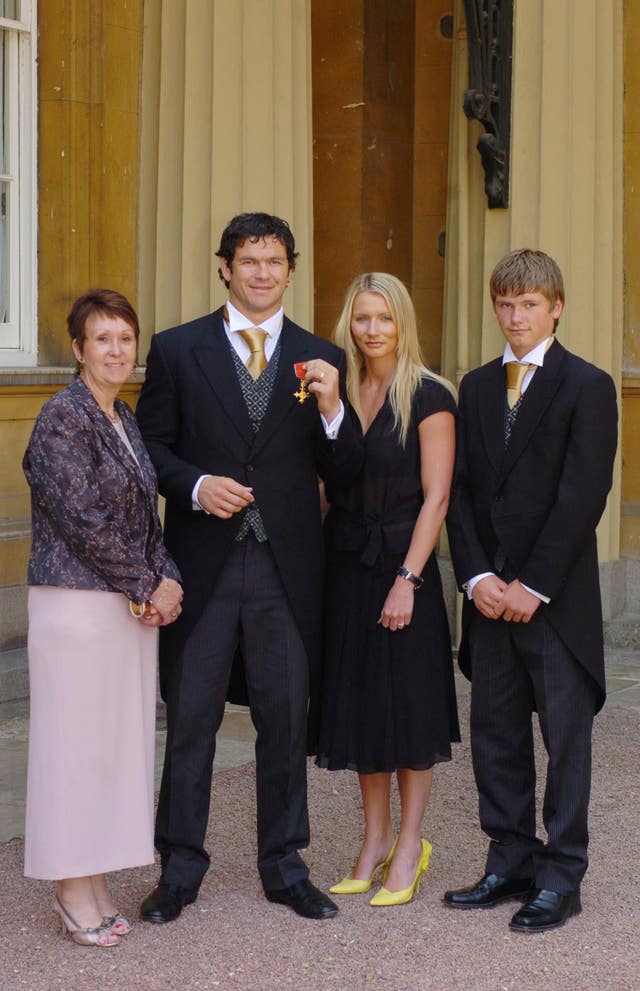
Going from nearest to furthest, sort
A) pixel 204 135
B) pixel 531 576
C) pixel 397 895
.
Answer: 1. pixel 531 576
2. pixel 397 895
3. pixel 204 135

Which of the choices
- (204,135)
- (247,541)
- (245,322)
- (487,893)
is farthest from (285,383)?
(204,135)

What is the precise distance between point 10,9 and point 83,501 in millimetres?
4031

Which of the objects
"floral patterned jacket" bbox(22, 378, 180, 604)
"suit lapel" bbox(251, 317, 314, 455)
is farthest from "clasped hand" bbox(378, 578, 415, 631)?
"floral patterned jacket" bbox(22, 378, 180, 604)

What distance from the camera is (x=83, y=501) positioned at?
3.89 m

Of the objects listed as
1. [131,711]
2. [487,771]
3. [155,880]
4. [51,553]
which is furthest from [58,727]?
[487,771]

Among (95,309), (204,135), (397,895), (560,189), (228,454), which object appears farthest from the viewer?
(560,189)

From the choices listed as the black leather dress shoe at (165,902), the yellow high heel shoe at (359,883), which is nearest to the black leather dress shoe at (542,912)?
the yellow high heel shoe at (359,883)

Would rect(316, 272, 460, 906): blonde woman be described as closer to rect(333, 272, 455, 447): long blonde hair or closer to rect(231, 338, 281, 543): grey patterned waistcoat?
rect(333, 272, 455, 447): long blonde hair

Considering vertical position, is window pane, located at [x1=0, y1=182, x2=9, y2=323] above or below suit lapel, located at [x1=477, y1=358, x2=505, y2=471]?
above

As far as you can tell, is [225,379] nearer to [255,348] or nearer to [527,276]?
[255,348]

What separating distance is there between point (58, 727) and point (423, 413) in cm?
135

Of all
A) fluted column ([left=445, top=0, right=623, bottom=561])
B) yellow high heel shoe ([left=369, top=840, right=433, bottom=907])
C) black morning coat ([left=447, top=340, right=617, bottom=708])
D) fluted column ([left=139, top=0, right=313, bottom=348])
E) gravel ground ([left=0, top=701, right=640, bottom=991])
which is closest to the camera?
gravel ground ([left=0, top=701, right=640, bottom=991])

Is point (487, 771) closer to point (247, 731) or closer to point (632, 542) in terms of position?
point (247, 731)

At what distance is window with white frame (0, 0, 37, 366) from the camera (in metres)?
7.10
